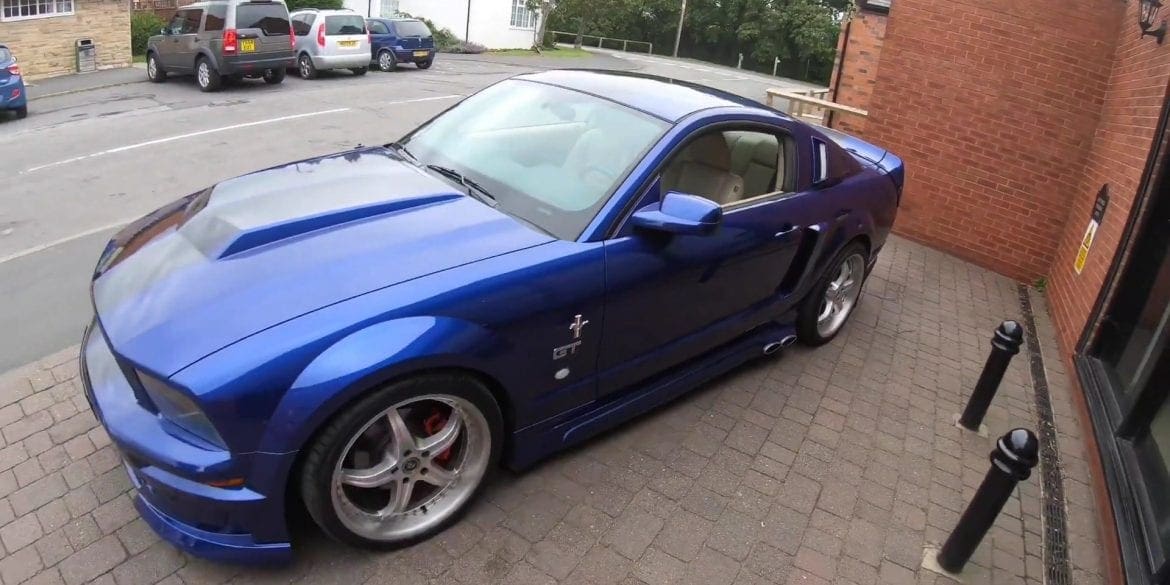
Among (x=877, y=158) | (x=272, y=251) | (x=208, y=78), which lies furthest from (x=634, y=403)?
(x=208, y=78)

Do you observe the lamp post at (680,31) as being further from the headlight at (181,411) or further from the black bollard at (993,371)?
the headlight at (181,411)

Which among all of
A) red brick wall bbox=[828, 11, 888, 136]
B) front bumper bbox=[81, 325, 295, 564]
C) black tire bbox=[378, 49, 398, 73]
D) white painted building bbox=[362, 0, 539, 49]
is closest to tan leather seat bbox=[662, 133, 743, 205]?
front bumper bbox=[81, 325, 295, 564]

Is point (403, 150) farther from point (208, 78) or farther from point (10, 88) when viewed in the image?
point (208, 78)

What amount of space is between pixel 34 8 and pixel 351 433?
2125 centimetres

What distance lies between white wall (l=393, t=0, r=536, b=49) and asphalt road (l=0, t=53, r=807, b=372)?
60.2ft

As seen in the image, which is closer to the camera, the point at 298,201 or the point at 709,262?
the point at 298,201

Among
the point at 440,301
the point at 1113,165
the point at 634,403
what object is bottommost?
the point at 634,403

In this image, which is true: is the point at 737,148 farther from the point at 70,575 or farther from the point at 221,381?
the point at 70,575

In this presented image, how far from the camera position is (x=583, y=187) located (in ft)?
10.7

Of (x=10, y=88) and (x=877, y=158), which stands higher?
(x=877, y=158)

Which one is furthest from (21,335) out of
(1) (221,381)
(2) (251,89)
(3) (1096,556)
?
(2) (251,89)

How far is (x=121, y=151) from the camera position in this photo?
30.9ft

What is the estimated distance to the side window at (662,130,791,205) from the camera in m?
3.70

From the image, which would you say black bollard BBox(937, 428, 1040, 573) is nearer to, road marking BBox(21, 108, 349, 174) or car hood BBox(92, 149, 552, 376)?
car hood BBox(92, 149, 552, 376)
